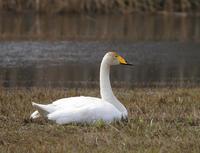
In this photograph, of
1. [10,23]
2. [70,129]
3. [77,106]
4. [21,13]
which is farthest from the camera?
[21,13]

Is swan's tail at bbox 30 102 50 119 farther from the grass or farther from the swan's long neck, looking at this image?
the swan's long neck

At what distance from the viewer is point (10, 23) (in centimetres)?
3095

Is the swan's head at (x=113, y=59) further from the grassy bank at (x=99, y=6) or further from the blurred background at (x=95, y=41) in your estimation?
the grassy bank at (x=99, y=6)

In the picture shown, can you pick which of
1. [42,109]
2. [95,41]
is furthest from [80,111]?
[95,41]

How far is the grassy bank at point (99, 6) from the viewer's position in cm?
3478

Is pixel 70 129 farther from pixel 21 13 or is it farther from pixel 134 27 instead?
pixel 21 13

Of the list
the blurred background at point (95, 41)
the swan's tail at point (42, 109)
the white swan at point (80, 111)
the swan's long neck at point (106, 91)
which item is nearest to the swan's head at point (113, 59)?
the swan's long neck at point (106, 91)

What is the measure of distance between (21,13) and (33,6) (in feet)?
2.80

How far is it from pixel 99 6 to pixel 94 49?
1258 centimetres

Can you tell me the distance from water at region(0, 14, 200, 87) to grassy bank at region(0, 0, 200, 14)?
2.71 ft

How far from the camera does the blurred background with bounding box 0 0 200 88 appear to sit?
1764 centimetres

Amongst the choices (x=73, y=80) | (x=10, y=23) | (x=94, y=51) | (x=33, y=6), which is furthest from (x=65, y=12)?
(x=73, y=80)

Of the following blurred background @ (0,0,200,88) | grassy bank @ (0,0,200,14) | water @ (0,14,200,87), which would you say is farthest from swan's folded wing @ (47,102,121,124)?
grassy bank @ (0,0,200,14)

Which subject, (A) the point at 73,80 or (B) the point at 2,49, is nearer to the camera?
(A) the point at 73,80
